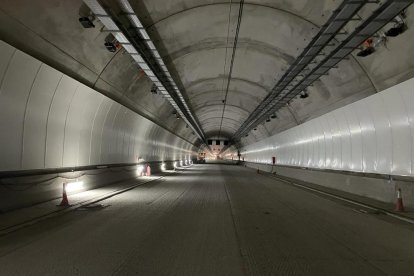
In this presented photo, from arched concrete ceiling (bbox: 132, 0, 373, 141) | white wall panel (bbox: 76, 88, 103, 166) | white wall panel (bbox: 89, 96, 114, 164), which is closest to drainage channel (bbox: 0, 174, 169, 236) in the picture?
white wall panel (bbox: 76, 88, 103, 166)

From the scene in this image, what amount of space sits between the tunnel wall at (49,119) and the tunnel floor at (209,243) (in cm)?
268

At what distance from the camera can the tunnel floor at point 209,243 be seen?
5.80m

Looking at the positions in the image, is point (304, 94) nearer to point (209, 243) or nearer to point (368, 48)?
point (368, 48)

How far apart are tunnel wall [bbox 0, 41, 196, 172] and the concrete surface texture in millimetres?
475

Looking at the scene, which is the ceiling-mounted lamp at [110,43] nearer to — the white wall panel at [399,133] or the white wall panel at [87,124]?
the white wall panel at [87,124]

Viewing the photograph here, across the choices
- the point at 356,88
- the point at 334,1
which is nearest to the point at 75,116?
the point at 334,1

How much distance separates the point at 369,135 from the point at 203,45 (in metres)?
7.81

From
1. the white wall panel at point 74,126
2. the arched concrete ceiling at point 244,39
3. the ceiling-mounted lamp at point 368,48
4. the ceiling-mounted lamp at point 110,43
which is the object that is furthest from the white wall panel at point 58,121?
the ceiling-mounted lamp at point 368,48

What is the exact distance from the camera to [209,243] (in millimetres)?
7391

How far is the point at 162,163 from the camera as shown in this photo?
39.3 m

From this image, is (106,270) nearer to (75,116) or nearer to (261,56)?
(75,116)

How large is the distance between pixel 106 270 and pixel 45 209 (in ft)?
21.3

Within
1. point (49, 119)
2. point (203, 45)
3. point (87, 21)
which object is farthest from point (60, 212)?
point (203, 45)

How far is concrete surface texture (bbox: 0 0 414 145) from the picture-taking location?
421 inches
